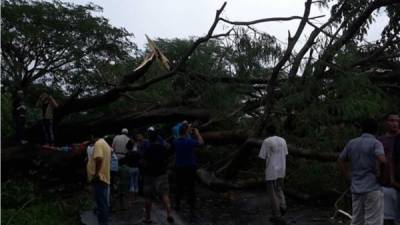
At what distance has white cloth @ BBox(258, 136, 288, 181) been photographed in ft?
25.6

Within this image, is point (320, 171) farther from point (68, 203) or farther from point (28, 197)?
point (28, 197)

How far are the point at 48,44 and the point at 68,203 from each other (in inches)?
429

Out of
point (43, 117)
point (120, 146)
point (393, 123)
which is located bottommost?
point (120, 146)

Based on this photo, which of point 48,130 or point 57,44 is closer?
point 48,130

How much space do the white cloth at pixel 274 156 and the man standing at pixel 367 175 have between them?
208cm

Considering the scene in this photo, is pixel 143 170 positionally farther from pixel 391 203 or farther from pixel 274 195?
pixel 391 203

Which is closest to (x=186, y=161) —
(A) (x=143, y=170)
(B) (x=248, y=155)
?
(A) (x=143, y=170)

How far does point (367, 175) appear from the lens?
5.64 meters

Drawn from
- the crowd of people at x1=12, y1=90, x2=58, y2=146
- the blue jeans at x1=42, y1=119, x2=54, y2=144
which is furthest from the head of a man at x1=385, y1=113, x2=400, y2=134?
the blue jeans at x1=42, y1=119, x2=54, y2=144

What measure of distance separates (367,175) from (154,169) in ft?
10.4

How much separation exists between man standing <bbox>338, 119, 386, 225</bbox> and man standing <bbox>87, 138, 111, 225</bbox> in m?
2.93

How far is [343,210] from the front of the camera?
867 centimetres

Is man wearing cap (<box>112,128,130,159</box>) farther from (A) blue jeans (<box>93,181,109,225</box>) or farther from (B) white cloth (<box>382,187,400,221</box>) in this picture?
(B) white cloth (<box>382,187,400,221</box>)

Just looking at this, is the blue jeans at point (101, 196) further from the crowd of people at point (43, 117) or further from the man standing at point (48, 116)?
the man standing at point (48, 116)
